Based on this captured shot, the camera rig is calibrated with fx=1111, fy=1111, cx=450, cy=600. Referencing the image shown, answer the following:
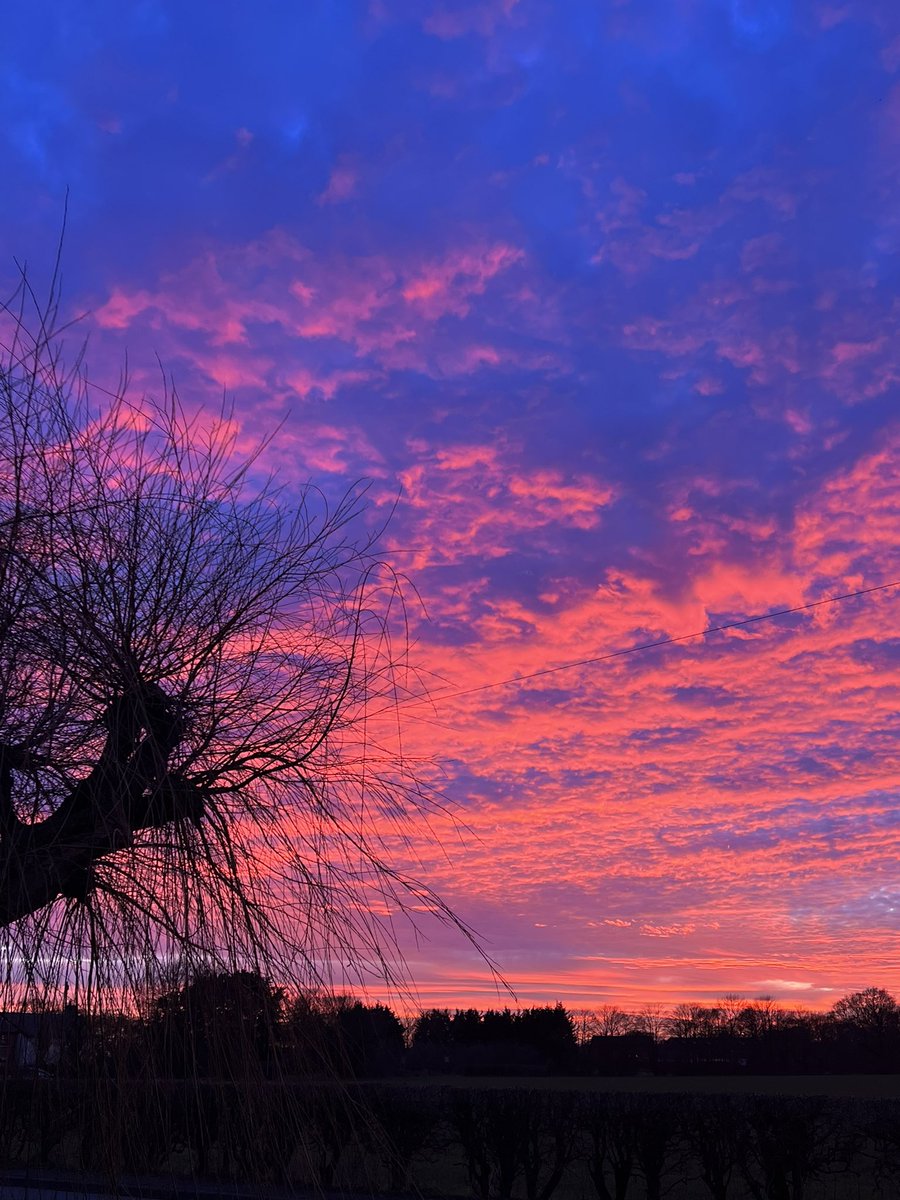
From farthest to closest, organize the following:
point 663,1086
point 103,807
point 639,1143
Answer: point 663,1086 → point 639,1143 → point 103,807

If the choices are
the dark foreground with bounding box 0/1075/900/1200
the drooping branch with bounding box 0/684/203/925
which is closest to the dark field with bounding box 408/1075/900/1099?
the dark foreground with bounding box 0/1075/900/1200

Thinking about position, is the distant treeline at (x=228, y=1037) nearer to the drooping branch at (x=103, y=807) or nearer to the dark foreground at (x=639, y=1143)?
the drooping branch at (x=103, y=807)

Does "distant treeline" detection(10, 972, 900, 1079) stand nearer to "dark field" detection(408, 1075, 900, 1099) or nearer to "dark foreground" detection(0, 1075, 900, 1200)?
"dark field" detection(408, 1075, 900, 1099)

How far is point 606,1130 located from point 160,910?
11482 mm

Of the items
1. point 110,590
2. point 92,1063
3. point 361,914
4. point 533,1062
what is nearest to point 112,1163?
point 92,1063

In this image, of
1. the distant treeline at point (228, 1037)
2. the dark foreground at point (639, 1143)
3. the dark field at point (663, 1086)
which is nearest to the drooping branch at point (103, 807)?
the distant treeline at point (228, 1037)

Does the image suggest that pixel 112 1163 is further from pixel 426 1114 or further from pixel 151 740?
pixel 426 1114

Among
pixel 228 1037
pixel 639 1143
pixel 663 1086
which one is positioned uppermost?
pixel 228 1037

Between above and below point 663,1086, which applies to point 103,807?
above

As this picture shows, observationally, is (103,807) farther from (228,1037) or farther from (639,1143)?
(639,1143)

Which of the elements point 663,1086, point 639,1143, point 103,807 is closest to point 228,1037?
point 103,807

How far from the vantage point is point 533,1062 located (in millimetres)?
33500

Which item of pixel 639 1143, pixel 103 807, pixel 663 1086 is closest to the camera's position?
pixel 103 807

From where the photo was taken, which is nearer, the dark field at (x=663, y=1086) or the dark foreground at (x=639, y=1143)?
the dark foreground at (x=639, y=1143)
